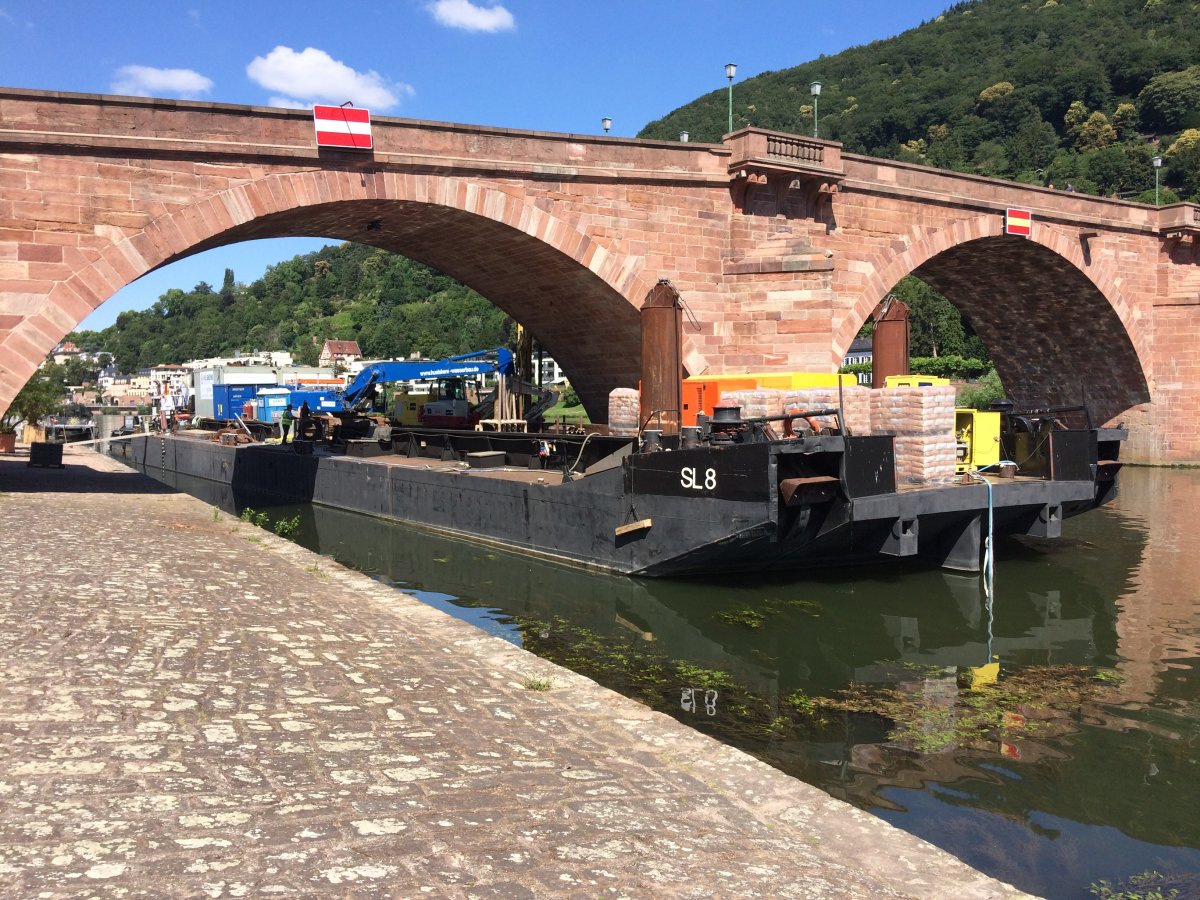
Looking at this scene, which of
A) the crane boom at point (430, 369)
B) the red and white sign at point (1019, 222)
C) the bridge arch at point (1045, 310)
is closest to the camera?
the red and white sign at point (1019, 222)

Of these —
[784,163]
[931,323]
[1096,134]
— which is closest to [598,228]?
[784,163]

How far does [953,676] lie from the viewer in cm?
995

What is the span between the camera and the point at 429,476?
20.9m

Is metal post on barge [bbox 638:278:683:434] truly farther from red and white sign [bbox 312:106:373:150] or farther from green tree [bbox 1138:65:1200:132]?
green tree [bbox 1138:65:1200:132]

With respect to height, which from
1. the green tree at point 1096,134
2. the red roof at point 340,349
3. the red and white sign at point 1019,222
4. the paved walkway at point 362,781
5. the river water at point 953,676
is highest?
the green tree at point 1096,134

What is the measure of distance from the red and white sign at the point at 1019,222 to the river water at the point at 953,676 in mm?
12357

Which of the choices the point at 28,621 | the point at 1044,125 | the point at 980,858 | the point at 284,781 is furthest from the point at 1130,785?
the point at 1044,125

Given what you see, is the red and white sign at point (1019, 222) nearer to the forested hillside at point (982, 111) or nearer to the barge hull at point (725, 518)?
the barge hull at point (725, 518)

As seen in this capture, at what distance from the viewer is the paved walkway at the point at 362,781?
3.90 m

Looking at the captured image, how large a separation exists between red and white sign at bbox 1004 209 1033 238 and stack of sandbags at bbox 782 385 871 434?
16686mm

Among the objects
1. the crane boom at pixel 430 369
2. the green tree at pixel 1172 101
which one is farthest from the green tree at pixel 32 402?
the green tree at pixel 1172 101

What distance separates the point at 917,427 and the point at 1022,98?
10667cm

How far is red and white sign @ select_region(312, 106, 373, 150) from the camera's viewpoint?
59.9 ft

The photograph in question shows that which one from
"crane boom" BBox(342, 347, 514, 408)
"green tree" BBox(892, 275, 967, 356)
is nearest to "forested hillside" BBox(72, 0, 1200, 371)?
"green tree" BBox(892, 275, 967, 356)
